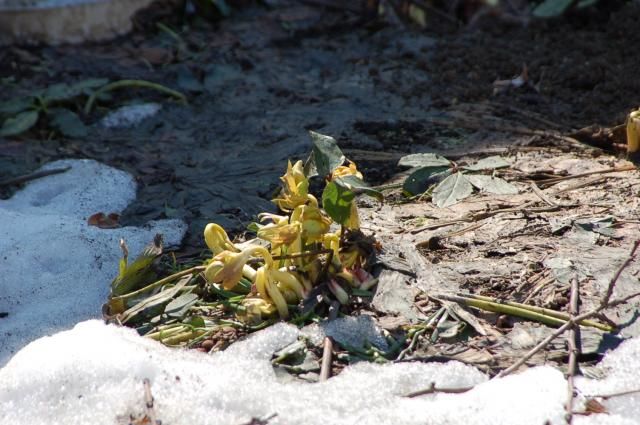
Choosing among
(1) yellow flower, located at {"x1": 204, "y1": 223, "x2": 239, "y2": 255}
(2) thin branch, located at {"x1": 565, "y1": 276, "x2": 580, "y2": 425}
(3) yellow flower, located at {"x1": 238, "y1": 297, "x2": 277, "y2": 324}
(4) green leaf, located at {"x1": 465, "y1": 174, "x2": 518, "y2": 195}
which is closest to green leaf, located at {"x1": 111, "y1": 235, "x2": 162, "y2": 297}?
(1) yellow flower, located at {"x1": 204, "y1": 223, "x2": 239, "y2": 255}

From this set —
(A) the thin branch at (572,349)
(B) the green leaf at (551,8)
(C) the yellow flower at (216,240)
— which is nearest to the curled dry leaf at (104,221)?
(C) the yellow flower at (216,240)

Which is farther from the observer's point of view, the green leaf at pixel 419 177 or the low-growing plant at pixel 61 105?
the low-growing plant at pixel 61 105

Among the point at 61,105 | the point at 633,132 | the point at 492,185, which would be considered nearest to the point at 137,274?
the point at 492,185

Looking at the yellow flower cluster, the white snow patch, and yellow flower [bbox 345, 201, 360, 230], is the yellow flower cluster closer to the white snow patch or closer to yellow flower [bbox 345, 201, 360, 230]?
yellow flower [bbox 345, 201, 360, 230]

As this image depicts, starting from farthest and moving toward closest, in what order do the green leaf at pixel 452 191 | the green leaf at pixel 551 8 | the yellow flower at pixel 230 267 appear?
the green leaf at pixel 551 8 < the green leaf at pixel 452 191 < the yellow flower at pixel 230 267

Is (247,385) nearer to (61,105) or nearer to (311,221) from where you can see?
(311,221)

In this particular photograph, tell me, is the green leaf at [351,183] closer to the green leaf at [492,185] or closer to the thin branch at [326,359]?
the thin branch at [326,359]
